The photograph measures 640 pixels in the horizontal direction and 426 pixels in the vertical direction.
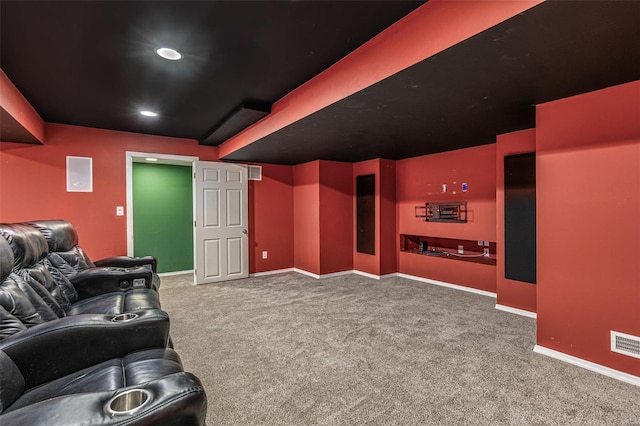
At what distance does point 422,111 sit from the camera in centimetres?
265

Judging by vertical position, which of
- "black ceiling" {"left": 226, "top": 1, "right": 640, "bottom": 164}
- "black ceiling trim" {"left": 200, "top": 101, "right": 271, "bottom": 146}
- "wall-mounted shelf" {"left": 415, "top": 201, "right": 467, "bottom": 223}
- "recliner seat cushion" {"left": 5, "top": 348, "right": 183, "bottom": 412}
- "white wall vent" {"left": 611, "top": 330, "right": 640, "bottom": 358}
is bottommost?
"white wall vent" {"left": 611, "top": 330, "right": 640, "bottom": 358}

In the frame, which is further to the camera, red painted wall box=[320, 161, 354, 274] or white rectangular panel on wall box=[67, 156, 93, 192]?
red painted wall box=[320, 161, 354, 274]

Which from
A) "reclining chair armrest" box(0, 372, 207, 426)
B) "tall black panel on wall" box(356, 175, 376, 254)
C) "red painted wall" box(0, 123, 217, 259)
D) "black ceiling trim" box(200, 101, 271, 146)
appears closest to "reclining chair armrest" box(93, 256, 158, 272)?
"red painted wall" box(0, 123, 217, 259)

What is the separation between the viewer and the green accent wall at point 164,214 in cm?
530

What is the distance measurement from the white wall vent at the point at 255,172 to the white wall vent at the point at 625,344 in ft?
16.0

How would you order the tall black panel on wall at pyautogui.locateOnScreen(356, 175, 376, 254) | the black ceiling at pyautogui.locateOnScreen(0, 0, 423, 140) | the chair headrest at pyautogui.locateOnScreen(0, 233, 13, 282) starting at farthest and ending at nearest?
the tall black panel on wall at pyautogui.locateOnScreen(356, 175, 376, 254) → the black ceiling at pyautogui.locateOnScreen(0, 0, 423, 140) → the chair headrest at pyautogui.locateOnScreen(0, 233, 13, 282)

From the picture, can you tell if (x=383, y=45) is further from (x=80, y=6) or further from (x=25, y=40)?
(x=25, y=40)

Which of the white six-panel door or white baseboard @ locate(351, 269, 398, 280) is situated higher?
the white six-panel door

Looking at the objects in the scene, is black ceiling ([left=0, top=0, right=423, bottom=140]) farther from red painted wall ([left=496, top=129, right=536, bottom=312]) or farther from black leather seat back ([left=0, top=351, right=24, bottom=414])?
red painted wall ([left=496, top=129, right=536, bottom=312])

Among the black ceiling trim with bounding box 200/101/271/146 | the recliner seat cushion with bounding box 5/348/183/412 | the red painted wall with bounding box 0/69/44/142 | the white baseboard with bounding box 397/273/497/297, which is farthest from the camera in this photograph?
the white baseboard with bounding box 397/273/497/297

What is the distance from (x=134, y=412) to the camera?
870mm

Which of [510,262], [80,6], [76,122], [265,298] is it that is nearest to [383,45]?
[80,6]

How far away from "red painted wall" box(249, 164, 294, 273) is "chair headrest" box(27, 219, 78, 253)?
277cm

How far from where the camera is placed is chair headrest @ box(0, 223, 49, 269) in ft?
5.99
